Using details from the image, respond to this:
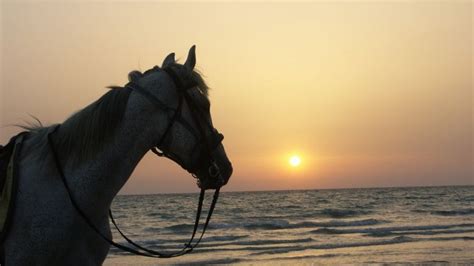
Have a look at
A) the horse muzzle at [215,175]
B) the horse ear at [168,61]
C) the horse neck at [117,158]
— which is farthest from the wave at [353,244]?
the horse neck at [117,158]

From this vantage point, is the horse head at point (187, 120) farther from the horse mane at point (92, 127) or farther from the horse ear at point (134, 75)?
the horse mane at point (92, 127)

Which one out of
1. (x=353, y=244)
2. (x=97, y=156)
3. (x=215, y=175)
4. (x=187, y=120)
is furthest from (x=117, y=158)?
(x=353, y=244)

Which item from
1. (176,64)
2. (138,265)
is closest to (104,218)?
(176,64)

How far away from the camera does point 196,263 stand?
12.9 metres

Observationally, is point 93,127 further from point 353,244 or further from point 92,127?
point 353,244

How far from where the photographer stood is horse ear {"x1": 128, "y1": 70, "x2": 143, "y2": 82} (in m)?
2.88

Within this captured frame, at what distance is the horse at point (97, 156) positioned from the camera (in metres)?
Result: 2.65

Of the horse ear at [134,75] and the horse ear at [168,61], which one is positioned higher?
the horse ear at [168,61]

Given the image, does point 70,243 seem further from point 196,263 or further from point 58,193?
point 196,263

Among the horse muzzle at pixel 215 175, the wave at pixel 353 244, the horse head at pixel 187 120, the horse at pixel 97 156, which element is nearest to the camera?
the horse at pixel 97 156

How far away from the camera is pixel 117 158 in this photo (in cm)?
271

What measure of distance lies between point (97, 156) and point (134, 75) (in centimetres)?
46

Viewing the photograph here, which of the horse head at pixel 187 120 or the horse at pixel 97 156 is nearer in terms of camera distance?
the horse at pixel 97 156

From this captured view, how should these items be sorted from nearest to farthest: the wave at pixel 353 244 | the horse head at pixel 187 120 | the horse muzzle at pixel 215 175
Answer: the horse head at pixel 187 120 → the horse muzzle at pixel 215 175 → the wave at pixel 353 244
